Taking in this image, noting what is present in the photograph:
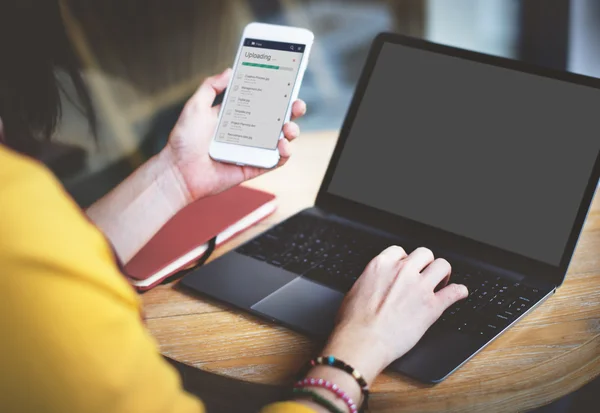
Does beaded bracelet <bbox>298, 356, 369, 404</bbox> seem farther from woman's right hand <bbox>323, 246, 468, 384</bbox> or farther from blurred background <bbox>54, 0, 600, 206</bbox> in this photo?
blurred background <bbox>54, 0, 600, 206</bbox>

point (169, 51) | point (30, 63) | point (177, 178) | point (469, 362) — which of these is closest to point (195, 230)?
point (177, 178)

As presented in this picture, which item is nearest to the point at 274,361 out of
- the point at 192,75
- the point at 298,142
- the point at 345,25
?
the point at 298,142

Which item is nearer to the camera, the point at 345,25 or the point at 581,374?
the point at 581,374

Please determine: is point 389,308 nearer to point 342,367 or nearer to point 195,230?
point 342,367

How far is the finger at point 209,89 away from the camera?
3.70ft

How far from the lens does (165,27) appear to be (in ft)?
9.92

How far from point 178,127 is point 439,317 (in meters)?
0.51

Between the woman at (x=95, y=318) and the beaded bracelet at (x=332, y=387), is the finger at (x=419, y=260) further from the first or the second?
the beaded bracelet at (x=332, y=387)

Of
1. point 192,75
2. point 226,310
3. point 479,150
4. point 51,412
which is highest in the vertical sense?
point 479,150

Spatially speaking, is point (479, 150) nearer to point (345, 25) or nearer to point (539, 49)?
point (539, 49)

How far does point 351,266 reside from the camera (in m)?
1.00

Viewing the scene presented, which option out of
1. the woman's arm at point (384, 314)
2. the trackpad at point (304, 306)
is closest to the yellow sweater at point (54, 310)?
the woman's arm at point (384, 314)

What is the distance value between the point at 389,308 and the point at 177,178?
437mm

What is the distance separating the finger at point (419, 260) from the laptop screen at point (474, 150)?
0.15 metres
